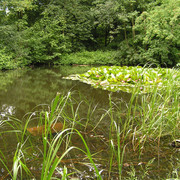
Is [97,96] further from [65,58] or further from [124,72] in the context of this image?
[65,58]

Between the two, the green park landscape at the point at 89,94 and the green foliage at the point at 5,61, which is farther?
the green foliage at the point at 5,61

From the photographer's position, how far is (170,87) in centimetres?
176

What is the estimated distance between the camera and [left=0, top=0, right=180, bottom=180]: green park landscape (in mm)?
1229

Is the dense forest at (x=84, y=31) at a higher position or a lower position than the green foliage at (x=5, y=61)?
higher

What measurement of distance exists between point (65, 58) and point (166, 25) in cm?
623

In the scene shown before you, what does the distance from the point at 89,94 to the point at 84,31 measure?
34.0 feet

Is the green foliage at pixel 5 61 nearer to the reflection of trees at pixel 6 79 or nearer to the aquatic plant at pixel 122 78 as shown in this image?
the reflection of trees at pixel 6 79

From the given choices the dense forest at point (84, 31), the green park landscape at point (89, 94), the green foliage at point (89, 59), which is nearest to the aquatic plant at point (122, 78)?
the green park landscape at point (89, 94)

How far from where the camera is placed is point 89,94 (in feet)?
11.6

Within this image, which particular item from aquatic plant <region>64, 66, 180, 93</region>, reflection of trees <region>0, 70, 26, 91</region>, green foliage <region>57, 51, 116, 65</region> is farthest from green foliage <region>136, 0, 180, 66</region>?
reflection of trees <region>0, 70, 26, 91</region>

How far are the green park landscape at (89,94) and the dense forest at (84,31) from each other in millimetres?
56

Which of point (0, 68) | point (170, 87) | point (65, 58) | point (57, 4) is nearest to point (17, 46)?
point (0, 68)

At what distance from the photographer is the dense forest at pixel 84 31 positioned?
8.09 meters

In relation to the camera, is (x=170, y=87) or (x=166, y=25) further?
(x=166, y=25)
